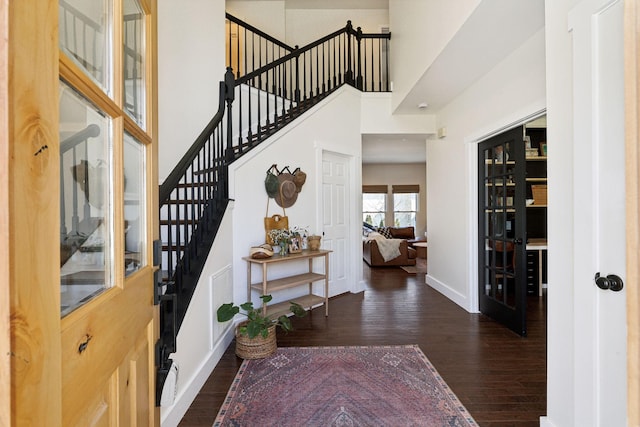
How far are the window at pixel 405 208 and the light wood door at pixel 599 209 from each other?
29.6 ft

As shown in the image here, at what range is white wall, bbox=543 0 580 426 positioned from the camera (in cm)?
152

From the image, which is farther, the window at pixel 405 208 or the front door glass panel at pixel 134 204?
the window at pixel 405 208

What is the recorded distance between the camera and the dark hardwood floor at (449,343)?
198 centimetres

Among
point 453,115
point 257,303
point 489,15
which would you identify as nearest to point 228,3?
point 453,115

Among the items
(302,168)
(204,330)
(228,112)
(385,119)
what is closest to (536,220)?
(385,119)

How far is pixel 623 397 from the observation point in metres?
1.22

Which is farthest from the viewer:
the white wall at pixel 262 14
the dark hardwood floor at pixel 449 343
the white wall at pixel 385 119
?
the white wall at pixel 262 14

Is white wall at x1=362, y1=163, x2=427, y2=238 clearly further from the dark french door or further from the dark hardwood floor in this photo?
the dark french door

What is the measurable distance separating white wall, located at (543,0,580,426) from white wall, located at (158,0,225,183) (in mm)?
3264

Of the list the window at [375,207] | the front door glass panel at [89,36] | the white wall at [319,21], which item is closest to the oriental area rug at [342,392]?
the front door glass panel at [89,36]

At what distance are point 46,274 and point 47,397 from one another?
0.17 meters

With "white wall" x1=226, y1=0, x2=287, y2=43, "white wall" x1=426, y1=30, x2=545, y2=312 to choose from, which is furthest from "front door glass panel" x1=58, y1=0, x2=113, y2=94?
"white wall" x1=226, y1=0, x2=287, y2=43

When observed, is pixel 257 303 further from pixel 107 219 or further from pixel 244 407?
pixel 107 219
